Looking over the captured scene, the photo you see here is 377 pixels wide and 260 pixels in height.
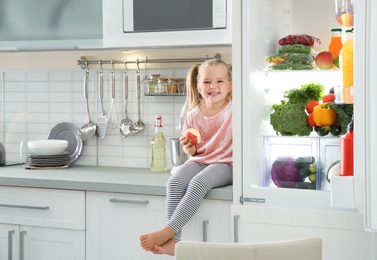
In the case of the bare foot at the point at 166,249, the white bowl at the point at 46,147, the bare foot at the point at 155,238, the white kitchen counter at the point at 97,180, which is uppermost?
the white bowl at the point at 46,147

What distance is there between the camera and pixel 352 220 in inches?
111

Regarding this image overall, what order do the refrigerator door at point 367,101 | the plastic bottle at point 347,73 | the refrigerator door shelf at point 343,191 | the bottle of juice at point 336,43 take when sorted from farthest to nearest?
1. the bottle of juice at point 336,43
2. the plastic bottle at point 347,73
3. the refrigerator door shelf at point 343,191
4. the refrigerator door at point 367,101

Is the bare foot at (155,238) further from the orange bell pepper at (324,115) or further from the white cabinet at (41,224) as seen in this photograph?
the orange bell pepper at (324,115)

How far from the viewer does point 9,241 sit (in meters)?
3.54

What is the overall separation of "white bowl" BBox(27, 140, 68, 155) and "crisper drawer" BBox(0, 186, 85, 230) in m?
0.37

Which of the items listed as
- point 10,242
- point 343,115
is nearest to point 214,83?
point 343,115

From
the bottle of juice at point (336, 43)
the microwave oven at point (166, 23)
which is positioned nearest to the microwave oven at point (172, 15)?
the microwave oven at point (166, 23)

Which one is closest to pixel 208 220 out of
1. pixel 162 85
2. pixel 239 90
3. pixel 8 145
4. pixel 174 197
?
pixel 174 197

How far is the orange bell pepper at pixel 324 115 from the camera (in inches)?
117

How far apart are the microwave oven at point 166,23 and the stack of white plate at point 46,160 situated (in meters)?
0.67

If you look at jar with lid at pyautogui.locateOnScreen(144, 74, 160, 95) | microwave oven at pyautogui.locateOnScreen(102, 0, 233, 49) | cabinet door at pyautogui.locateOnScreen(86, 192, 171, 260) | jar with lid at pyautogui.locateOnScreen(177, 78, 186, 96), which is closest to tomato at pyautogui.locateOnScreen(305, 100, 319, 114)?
microwave oven at pyautogui.locateOnScreen(102, 0, 233, 49)

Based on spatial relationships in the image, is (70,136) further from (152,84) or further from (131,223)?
(131,223)

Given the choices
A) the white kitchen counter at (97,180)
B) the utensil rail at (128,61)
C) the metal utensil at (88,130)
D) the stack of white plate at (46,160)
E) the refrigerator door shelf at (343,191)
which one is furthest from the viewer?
the metal utensil at (88,130)

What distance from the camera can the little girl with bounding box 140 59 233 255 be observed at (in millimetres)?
3065
